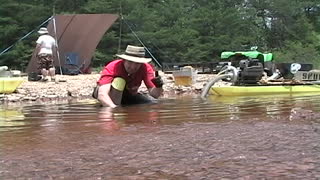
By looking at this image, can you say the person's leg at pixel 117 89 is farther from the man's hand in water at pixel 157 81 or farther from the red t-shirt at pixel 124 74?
the man's hand in water at pixel 157 81

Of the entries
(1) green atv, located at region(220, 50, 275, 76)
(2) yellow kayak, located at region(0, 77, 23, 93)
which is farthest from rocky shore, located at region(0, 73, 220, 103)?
(1) green atv, located at region(220, 50, 275, 76)

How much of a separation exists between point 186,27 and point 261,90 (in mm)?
18545

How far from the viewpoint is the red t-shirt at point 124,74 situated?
7.04 meters

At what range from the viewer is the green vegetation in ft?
80.0

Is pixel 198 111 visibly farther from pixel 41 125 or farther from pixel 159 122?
pixel 41 125

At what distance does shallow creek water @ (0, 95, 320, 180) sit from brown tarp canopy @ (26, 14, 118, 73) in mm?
11580

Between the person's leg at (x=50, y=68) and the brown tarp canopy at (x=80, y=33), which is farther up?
the brown tarp canopy at (x=80, y=33)

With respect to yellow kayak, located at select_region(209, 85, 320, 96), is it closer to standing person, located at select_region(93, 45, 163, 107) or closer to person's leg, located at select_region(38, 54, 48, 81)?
standing person, located at select_region(93, 45, 163, 107)

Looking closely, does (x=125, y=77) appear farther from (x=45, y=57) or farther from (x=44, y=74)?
(x=45, y=57)

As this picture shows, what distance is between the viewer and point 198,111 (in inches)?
268

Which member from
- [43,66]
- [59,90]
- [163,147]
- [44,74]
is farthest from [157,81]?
[43,66]

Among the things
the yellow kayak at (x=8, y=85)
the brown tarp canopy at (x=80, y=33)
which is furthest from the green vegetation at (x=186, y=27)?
the yellow kayak at (x=8, y=85)

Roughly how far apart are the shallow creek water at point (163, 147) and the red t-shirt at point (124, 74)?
3.39 ft

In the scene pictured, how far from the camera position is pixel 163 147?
3803 mm
